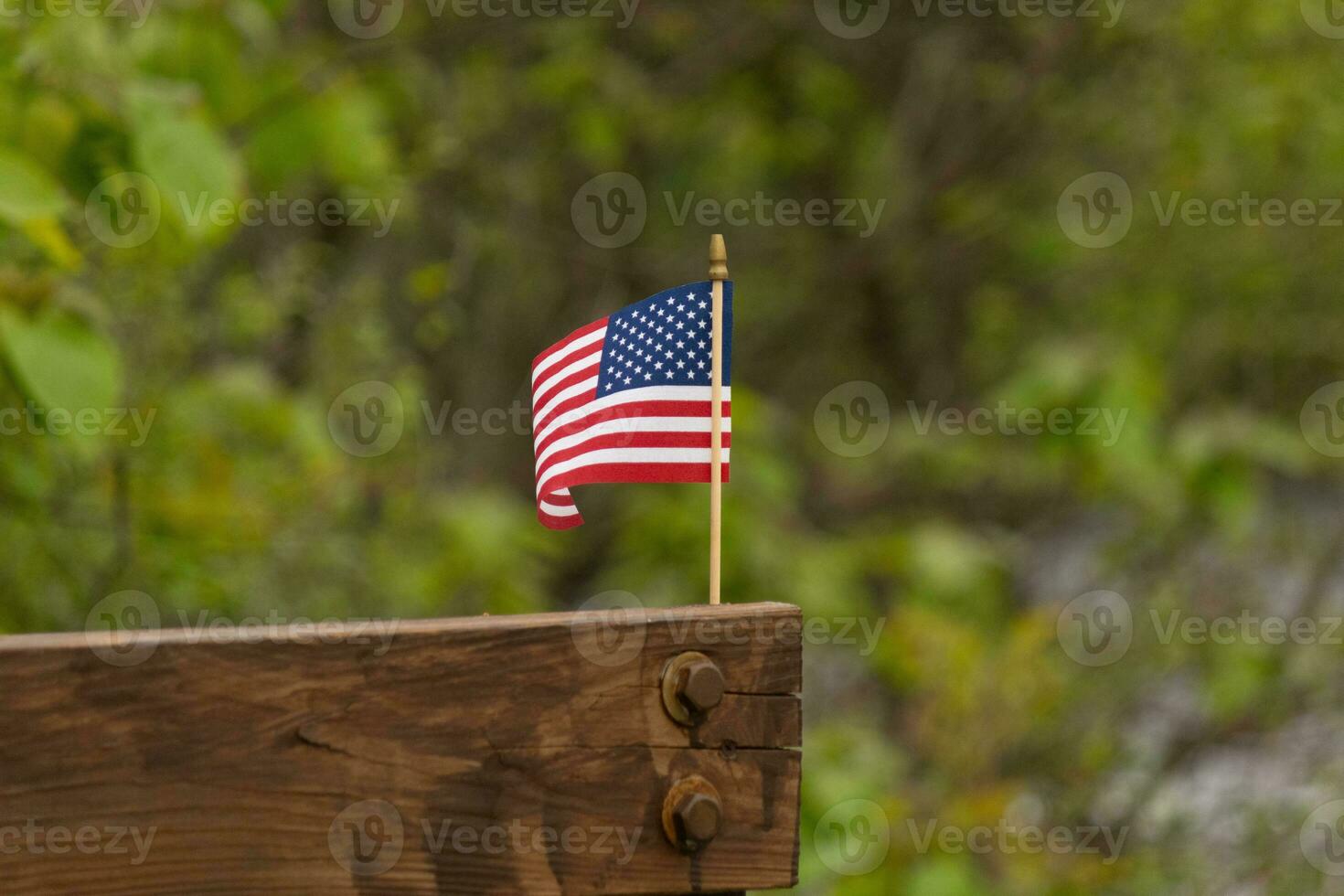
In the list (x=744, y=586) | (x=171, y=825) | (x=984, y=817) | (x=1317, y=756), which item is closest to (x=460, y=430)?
(x=744, y=586)

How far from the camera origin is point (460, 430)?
454cm

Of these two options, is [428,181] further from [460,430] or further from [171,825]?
[171,825]

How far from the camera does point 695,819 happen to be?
1306 mm
